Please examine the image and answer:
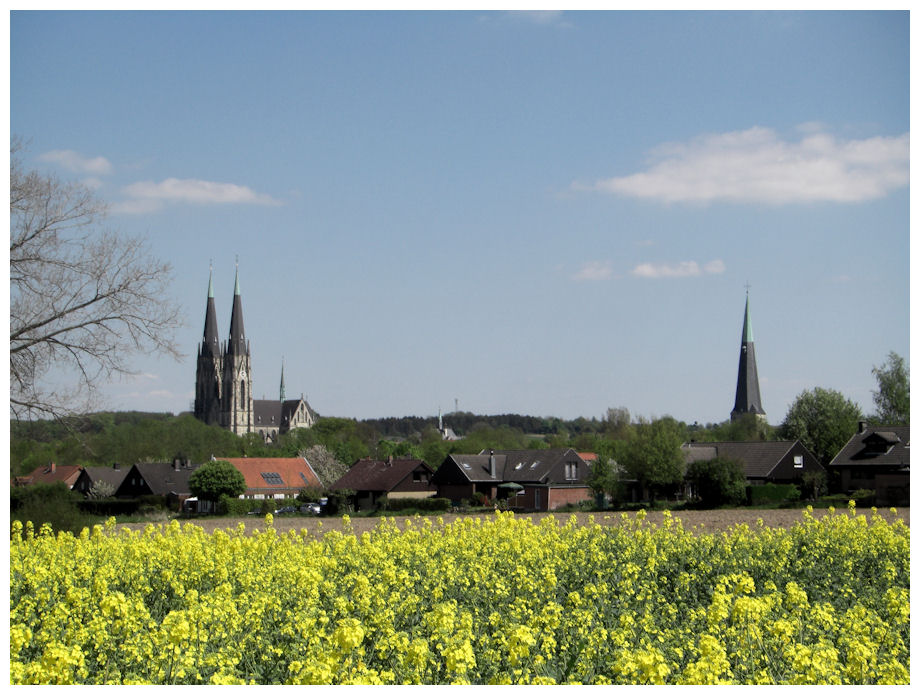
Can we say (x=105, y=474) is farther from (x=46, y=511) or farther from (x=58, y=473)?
(x=46, y=511)

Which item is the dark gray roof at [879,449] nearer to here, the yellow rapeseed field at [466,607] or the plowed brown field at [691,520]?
Answer: the plowed brown field at [691,520]

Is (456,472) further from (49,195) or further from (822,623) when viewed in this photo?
(822,623)

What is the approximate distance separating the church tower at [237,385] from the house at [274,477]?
83.2 meters

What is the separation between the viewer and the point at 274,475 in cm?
6328

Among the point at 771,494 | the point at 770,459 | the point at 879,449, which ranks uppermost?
the point at 879,449

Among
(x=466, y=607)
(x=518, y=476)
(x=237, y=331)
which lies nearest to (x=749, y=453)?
(x=518, y=476)

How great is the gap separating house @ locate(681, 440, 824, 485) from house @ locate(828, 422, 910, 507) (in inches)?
78.7

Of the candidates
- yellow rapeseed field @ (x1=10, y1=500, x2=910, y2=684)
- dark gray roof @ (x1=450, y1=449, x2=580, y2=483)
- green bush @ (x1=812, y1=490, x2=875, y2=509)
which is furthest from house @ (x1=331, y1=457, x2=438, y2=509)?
yellow rapeseed field @ (x1=10, y1=500, x2=910, y2=684)

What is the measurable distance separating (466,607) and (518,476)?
4499cm

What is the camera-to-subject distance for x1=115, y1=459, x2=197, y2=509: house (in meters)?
59.2

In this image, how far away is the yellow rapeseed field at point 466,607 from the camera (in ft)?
21.0

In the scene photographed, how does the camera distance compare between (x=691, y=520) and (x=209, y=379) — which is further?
(x=209, y=379)

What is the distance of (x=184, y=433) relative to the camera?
284ft

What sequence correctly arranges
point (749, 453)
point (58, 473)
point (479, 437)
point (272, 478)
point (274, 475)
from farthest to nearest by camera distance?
point (479, 437) < point (58, 473) < point (274, 475) < point (272, 478) < point (749, 453)
